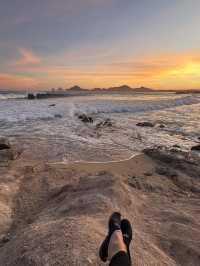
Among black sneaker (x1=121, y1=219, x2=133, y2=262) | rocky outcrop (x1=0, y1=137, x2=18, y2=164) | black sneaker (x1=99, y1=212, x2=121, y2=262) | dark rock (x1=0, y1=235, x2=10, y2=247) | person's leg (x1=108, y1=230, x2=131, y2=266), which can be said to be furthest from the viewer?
rocky outcrop (x1=0, y1=137, x2=18, y2=164)

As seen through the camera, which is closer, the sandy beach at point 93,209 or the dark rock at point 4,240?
the sandy beach at point 93,209

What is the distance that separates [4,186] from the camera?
16.9 ft

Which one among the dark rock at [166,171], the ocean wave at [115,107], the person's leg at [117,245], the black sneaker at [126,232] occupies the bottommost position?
the ocean wave at [115,107]

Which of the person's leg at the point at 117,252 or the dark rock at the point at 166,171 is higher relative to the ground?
the person's leg at the point at 117,252

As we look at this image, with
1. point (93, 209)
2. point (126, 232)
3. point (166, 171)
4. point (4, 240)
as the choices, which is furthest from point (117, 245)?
point (166, 171)

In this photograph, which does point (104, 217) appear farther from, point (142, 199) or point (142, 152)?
point (142, 152)

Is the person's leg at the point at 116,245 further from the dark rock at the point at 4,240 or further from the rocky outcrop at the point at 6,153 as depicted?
the rocky outcrop at the point at 6,153

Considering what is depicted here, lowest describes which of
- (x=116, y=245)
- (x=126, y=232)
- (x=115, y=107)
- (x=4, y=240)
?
(x=115, y=107)

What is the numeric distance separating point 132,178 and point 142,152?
7.92 ft

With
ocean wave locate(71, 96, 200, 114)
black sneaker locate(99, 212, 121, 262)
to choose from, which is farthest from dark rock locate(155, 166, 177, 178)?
ocean wave locate(71, 96, 200, 114)

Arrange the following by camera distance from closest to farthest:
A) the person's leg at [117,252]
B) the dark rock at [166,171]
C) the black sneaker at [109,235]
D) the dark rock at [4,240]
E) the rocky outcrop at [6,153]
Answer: the person's leg at [117,252] → the black sneaker at [109,235] → the dark rock at [4,240] → the dark rock at [166,171] → the rocky outcrop at [6,153]

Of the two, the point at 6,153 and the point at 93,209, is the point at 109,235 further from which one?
the point at 6,153

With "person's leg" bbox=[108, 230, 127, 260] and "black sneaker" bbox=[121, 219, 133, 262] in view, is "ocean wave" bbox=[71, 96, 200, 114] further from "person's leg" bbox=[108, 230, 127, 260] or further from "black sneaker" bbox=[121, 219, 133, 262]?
"person's leg" bbox=[108, 230, 127, 260]

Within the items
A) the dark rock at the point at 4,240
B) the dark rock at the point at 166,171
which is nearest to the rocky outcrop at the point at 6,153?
the dark rock at the point at 4,240
